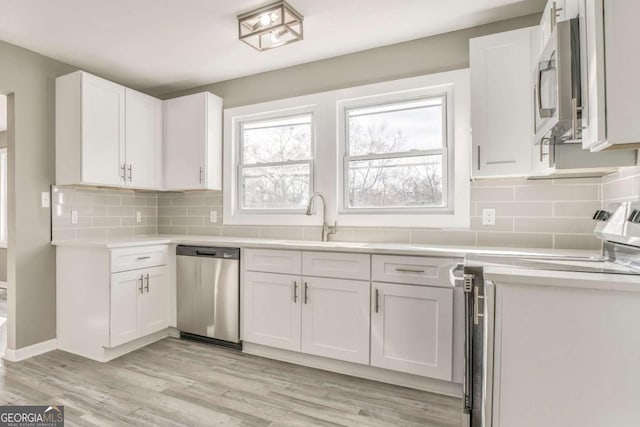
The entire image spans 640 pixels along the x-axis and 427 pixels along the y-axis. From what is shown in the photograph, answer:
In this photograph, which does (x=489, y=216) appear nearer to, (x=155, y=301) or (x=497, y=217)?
(x=497, y=217)

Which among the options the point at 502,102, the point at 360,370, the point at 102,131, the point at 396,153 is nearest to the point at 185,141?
the point at 102,131

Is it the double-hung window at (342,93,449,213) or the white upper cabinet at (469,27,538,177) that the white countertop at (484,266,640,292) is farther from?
the double-hung window at (342,93,449,213)

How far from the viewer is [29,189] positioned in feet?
9.46

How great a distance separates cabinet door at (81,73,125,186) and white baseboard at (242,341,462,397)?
1946 millimetres

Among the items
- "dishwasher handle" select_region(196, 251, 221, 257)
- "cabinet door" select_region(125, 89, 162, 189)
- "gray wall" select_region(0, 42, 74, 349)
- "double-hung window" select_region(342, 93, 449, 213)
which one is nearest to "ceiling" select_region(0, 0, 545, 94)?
"gray wall" select_region(0, 42, 74, 349)

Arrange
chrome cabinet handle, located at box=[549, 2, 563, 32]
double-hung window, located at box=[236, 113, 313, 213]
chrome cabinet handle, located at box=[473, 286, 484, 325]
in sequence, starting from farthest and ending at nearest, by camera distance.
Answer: double-hung window, located at box=[236, 113, 313, 213]
chrome cabinet handle, located at box=[549, 2, 563, 32]
chrome cabinet handle, located at box=[473, 286, 484, 325]

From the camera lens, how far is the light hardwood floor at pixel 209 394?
2.00 metres

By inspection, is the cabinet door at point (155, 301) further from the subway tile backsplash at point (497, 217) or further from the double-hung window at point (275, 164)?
the double-hung window at point (275, 164)

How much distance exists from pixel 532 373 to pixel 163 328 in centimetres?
301

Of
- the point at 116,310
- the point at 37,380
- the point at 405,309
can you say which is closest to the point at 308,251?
the point at 405,309

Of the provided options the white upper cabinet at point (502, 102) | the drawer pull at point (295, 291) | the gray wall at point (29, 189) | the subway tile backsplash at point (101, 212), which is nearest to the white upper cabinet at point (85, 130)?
the gray wall at point (29, 189)

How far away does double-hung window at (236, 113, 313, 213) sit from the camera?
3.36 metres

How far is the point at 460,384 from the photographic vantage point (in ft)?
7.35

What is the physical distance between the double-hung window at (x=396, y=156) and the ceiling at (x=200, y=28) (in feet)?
1.80
